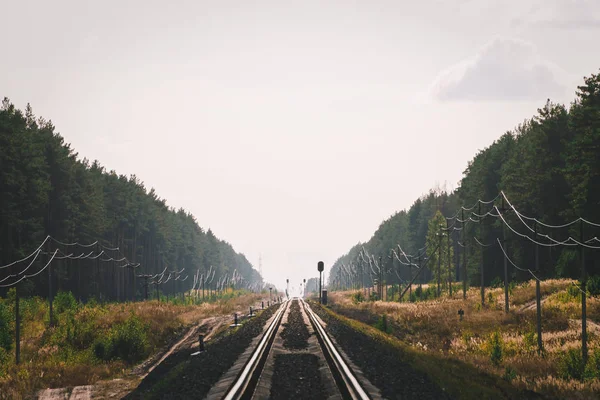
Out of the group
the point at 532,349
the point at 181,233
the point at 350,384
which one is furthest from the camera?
the point at 181,233

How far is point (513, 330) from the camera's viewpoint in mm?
31641

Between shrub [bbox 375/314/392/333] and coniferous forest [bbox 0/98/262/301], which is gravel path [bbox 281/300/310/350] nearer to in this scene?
shrub [bbox 375/314/392/333]

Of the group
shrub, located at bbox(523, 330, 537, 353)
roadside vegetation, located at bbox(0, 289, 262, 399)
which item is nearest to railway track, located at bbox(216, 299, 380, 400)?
roadside vegetation, located at bbox(0, 289, 262, 399)

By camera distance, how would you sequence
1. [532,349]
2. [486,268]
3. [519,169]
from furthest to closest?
[486,268] < [519,169] < [532,349]

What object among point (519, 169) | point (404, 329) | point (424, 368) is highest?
point (519, 169)

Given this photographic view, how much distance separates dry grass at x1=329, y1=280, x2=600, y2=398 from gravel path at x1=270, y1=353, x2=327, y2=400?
578cm

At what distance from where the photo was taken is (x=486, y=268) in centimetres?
7138

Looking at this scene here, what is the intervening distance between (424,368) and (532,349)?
13.5m

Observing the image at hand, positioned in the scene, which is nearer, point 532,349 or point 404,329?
point 532,349

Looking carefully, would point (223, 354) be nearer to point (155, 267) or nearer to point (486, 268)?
point (486, 268)

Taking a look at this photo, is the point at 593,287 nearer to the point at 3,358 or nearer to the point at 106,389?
the point at 106,389

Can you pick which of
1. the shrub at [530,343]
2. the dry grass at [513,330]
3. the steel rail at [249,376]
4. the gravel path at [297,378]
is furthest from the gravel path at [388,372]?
the shrub at [530,343]

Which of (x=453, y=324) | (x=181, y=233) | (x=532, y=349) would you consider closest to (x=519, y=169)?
(x=453, y=324)

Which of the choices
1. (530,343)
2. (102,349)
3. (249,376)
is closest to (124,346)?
(102,349)
